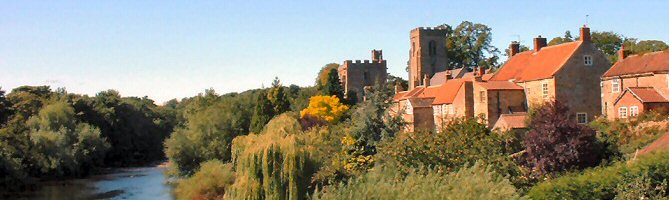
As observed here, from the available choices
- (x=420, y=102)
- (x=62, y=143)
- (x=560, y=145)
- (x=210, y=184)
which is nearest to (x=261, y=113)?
(x=420, y=102)

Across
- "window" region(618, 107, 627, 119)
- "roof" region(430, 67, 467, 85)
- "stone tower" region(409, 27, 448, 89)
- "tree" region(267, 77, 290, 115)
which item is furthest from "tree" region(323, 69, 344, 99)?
"window" region(618, 107, 627, 119)

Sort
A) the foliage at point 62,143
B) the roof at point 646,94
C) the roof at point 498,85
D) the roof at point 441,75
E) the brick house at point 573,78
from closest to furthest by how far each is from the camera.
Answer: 1. the roof at point 646,94
2. the brick house at point 573,78
3. the roof at point 498,85
4. the foliage at point 62,143
5. the roof at point 441,75

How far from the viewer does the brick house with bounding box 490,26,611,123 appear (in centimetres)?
3700

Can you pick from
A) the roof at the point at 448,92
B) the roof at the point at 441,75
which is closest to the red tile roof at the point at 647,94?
the roof at the point at 448,92

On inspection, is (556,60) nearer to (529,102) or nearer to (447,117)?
(529,102)

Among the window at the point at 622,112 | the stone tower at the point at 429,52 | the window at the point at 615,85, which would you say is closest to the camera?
the window at the point at 622,112

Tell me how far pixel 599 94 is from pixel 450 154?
1457 cm

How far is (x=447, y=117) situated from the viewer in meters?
40.0

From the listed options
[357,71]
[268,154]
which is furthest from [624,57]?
[357,71]

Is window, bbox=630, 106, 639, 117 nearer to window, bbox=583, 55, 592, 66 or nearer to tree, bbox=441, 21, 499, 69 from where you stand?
window, bbox=583, 55, 592, 66

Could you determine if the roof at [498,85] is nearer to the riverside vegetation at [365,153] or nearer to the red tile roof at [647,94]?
the riverside vegetation at [365,153]

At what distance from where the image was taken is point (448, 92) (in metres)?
44.1

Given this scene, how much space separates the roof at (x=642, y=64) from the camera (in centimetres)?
3306

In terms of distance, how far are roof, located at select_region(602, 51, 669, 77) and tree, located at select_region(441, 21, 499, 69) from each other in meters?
38.2
